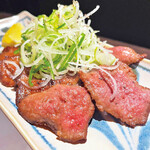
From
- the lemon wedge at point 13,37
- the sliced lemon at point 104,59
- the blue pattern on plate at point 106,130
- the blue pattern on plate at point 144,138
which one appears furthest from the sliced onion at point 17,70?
the blue pattern on plate at point 144,138

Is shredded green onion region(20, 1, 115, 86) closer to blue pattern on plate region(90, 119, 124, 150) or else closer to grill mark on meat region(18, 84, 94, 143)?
grill mark on meat region(18, 84, 94, 143)

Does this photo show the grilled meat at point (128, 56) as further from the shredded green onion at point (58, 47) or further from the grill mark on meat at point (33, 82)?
the grill mark on meat at point (33, 82)

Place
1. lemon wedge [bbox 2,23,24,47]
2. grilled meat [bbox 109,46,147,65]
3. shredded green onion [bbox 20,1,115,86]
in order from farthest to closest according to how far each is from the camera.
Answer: lemon wedge [bbox 2,23,24,47], grilled meat [bbox 109,46,147,65], shredded green onion [bbox 20,1,115,86]

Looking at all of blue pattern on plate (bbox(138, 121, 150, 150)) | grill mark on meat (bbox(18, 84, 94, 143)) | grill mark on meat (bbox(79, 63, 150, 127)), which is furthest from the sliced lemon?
blue pattern on plate (bbox(138, 121, 150, 150))

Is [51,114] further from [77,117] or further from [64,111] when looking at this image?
[77,117]

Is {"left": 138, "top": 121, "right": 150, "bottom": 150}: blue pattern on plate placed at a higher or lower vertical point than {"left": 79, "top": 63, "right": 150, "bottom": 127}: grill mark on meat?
lower

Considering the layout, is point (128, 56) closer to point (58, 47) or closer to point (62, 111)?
point (58, 47)
